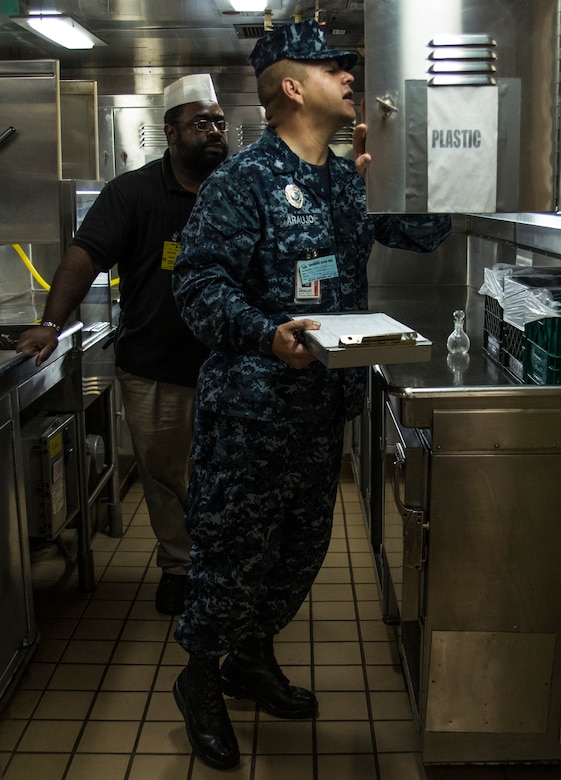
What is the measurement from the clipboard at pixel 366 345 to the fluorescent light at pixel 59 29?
2.43 metres

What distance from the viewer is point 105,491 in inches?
145

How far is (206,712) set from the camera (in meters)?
2.18

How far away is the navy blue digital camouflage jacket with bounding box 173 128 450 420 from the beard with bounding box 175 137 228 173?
0.76m

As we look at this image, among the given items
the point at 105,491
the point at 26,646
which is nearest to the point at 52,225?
the point at 105,491

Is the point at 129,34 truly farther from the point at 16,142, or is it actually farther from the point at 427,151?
the point at 427,151

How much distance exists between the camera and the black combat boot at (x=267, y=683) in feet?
7.64

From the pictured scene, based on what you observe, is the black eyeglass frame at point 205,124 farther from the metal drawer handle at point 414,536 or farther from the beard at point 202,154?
the metal drawer handle at point 414,536

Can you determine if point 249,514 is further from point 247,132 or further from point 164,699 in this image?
point 247,132

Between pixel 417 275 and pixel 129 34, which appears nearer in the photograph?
pixel 129 34

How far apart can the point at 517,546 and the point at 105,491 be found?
2.17 meters

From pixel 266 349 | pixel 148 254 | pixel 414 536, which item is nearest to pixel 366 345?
pixel 266 349

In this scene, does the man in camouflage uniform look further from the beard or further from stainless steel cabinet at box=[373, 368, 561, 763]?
the beard

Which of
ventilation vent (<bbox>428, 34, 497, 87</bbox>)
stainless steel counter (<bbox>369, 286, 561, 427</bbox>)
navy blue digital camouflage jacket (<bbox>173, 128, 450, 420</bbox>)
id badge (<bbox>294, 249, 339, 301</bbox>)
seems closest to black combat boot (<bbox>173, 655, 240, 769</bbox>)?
navy blue digital camouflage jacket (<bbox>173, 128, 450, 420</bbox>)

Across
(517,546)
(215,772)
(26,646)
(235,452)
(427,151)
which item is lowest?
(215,772)
